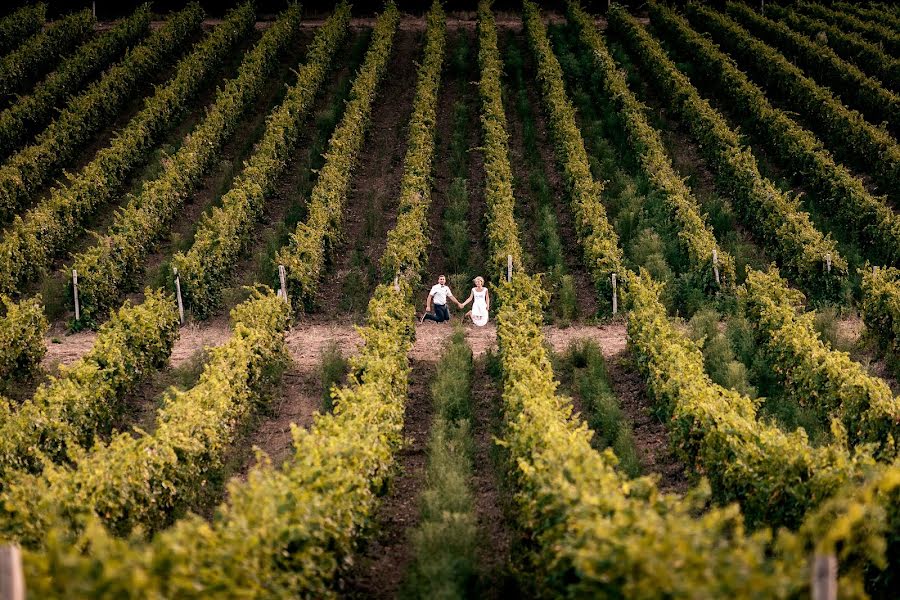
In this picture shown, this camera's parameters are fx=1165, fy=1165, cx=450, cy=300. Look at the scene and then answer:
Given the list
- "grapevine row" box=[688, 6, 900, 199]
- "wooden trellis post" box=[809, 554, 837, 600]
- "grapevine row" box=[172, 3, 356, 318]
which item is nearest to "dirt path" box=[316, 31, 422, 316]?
"grapevine row" box=[172, 3, 356, 318]

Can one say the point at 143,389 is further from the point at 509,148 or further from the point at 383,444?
the point at 509,148

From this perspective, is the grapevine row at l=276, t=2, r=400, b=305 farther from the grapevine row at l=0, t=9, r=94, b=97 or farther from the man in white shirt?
the grapevine row at l=0, t=9, r=94, b=97

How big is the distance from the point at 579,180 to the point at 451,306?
570 cm

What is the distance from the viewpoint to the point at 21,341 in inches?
755

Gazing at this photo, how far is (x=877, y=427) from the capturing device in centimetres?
1454

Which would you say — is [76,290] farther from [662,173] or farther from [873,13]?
[873,13]

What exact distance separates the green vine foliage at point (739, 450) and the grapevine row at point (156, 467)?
5878 millimetres

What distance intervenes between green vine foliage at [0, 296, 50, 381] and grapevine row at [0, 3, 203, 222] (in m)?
8.18

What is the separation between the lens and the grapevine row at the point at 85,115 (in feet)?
91.6

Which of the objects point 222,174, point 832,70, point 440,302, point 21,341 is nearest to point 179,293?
point 21,341

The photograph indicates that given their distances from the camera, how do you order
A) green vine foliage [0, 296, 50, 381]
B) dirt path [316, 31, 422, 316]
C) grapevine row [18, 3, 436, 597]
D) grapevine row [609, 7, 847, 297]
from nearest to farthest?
grapevine row [18, 3, 436, 597] → green vine foliage [0, 296, 50, 381] → grapevine row [609, 7, 847, 297] → dirt path [316, 31, 422, 316]

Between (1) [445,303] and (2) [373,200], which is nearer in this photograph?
(1) [445,303]

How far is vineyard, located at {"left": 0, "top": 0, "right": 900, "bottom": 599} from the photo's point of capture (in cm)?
1041

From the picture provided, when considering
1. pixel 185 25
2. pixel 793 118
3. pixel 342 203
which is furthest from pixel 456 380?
pixel 185 25
